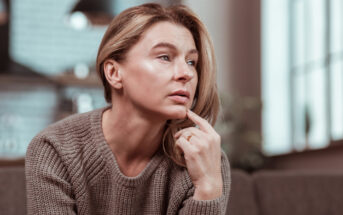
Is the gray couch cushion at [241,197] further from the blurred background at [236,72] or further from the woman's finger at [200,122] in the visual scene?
the blurred background at [236,72]

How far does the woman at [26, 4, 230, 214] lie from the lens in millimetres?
1474

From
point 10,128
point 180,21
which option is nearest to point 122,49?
point 180,21

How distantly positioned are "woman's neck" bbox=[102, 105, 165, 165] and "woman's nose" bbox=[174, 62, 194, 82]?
0.17 metres

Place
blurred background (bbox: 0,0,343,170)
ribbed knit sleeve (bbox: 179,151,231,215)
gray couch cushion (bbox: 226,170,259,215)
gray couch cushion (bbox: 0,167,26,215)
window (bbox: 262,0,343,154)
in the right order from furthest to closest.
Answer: blurred background (bbox: 0,0,343,170)
window (bbox: 262,0,343,154)
gray couch cushion (bbox: 226,170,259,215)
gray couch cushion (bbox: 0,167,26,215)
ribbed knit sleeve (bbox: 179,151,231,215)

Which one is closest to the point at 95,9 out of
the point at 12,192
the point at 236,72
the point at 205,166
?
the point at 12,192

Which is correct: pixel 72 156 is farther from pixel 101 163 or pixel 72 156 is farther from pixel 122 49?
pixel 122 49

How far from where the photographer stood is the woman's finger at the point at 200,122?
1.51 m

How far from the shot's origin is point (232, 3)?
5.50 m

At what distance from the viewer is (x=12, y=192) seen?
5.56 feet

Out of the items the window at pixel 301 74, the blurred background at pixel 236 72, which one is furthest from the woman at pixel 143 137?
the blurred background at pixel 236 72

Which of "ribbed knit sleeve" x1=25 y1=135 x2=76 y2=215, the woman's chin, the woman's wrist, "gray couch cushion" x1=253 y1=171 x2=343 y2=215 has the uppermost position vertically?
the woman's chin

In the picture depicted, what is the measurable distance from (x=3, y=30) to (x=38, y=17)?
35 cm

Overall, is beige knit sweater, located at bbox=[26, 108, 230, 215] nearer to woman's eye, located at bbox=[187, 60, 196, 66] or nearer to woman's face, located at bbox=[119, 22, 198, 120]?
woman's face, located at bbox=[119, 22, 198, 120]

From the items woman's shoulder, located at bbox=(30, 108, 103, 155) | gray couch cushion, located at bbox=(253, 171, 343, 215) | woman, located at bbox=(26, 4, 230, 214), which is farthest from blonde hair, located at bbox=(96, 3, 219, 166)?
gray couch cushion, located at bbox=(253, 171, 343, 215)
